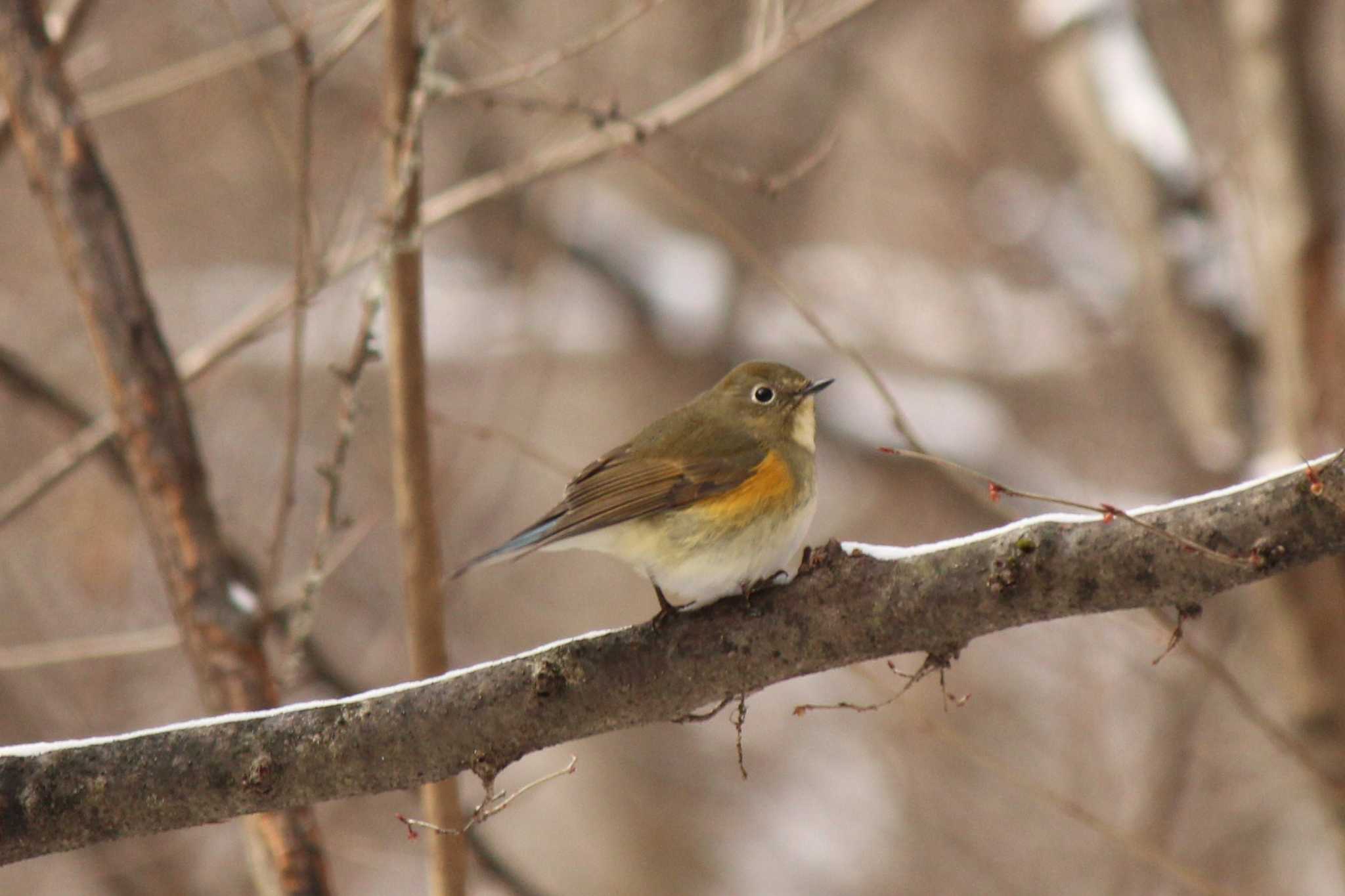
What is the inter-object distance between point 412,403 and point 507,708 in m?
1.36

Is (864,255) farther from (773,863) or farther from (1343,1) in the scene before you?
(773,863)

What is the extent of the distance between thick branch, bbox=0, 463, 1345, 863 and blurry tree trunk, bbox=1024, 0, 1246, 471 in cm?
379

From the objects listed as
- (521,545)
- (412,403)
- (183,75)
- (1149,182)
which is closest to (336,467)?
(412,403)

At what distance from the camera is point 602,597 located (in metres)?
10.1

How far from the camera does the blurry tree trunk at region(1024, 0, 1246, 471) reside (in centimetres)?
612

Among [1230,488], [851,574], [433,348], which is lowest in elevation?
[1230,488]

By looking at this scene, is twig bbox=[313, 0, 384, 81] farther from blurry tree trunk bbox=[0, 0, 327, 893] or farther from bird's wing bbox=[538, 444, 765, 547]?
bird's wing bbox=[538, 444, 765, 547]

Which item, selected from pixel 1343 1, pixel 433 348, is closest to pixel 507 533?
pixel 433 348

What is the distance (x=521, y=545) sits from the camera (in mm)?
3219

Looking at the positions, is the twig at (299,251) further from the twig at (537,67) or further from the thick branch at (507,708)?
the thick branch at (507,708)

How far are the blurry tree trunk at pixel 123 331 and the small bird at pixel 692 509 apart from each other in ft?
4.25

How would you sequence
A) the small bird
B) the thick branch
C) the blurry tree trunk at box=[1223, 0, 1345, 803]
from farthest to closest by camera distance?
the blurry tree trunk at box=[1223, 0, 1345, 803] → the small bird → the thick branch

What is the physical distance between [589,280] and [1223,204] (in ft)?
14.8

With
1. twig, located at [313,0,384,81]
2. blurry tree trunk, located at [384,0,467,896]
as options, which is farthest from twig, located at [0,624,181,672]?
twig, located at [313,0,384,81]
